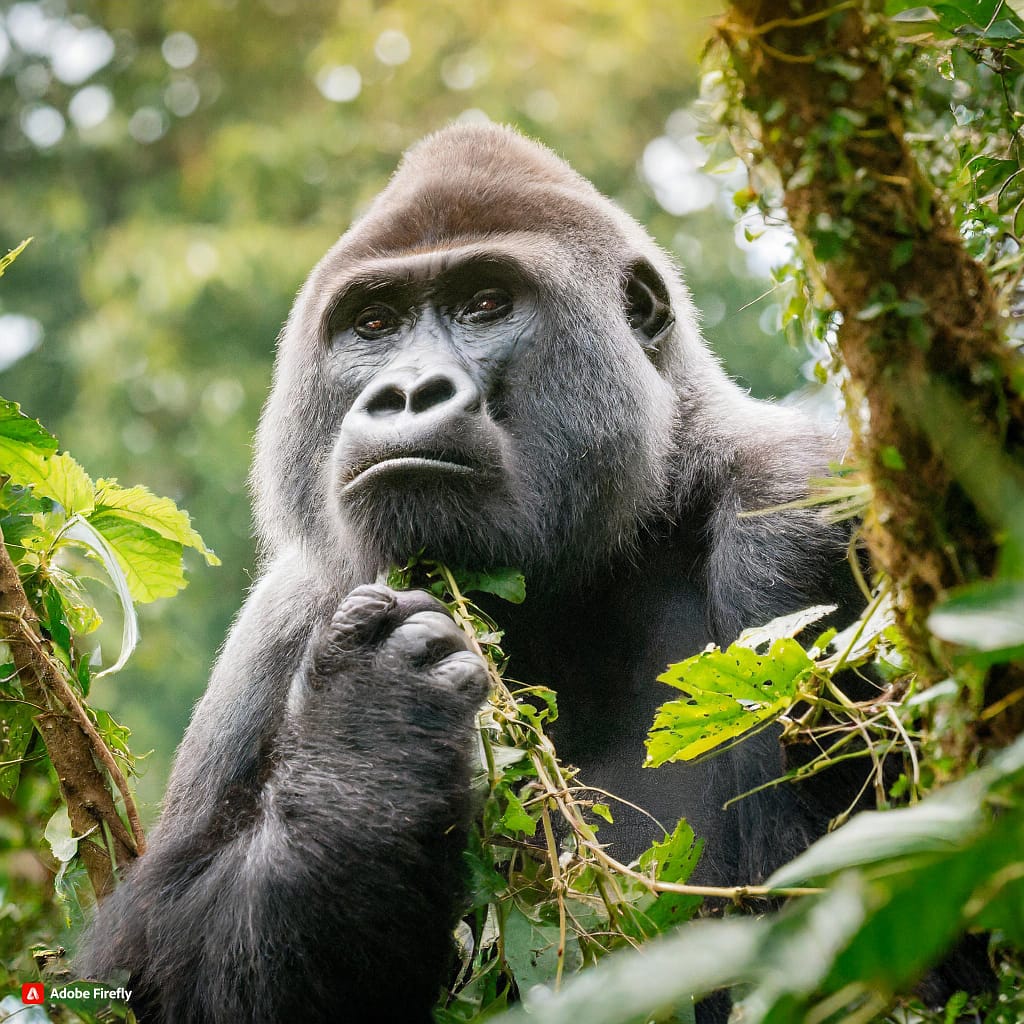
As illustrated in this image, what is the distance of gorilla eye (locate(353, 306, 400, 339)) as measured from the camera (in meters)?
3.15

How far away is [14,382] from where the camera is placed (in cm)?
1256

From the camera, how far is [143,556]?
2844 mm

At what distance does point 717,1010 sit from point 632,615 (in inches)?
38.4

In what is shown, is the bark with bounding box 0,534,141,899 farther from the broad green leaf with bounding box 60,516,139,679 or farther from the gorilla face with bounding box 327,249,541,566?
the gorilla face with bounding box 327,249,541,566

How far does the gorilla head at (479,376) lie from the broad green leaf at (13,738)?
2.59 ft

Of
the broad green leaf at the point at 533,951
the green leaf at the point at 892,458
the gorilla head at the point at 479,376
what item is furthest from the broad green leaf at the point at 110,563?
the green leaf at the point at 892,458

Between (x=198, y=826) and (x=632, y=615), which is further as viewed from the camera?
(x=632, y=615)

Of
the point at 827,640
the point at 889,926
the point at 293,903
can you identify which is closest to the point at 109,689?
the point at 293,903

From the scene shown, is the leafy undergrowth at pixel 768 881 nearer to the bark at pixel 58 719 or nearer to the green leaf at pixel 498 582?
the green leaf at pixel 498 582

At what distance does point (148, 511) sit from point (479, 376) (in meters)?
0.85

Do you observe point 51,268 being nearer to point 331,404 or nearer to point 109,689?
point 109,689

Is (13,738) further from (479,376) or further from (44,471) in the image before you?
(479,376)

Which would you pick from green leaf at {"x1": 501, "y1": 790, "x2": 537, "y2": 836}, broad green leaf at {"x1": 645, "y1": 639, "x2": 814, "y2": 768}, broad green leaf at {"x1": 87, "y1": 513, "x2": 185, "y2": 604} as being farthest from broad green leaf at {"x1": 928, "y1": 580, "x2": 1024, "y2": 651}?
broad green leaf at {"x1": 87, "y1": 513, "x2": 185, "y2": 604}

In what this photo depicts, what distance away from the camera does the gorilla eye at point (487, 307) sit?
3.08 metres
